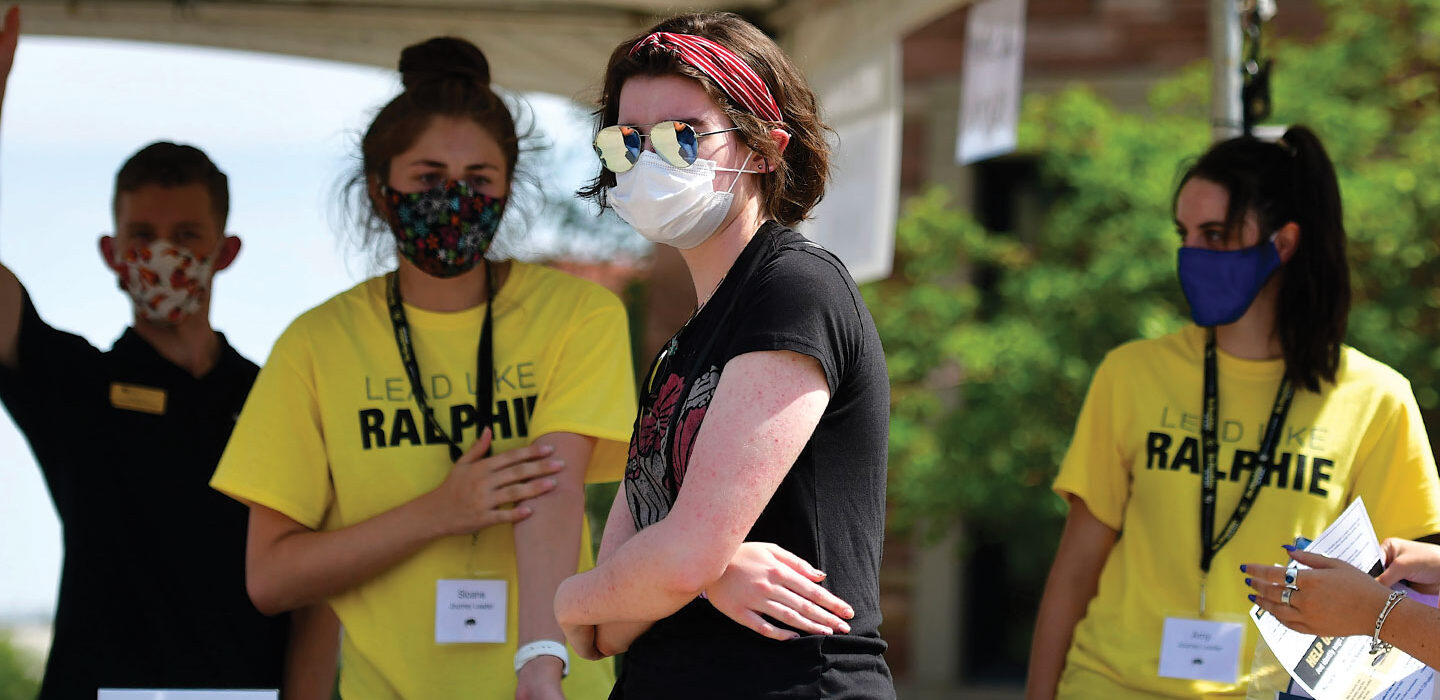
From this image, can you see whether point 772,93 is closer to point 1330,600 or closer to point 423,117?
point 423,117

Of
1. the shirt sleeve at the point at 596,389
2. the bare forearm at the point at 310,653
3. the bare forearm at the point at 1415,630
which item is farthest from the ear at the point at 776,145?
the bare forearm at the point at 310,653

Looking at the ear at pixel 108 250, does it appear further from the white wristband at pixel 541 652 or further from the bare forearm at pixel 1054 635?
the bare forearm at pixel 1054 635

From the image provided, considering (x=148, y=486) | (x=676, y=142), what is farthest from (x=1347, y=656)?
(x=148, y=486)

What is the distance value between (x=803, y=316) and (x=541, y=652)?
991 mm

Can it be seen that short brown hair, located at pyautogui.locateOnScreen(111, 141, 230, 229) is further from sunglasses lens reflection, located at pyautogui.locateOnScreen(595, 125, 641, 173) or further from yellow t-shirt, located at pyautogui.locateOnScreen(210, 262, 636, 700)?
sunglasses lens reflection, located at pyautogui.locateOnScreen(595, 125, 641, 173)

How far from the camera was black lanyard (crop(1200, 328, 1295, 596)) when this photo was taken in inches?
114

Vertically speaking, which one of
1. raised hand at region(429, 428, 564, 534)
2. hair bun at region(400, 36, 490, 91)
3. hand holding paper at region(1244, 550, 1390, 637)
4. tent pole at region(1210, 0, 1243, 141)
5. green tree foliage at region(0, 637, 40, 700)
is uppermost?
tent pole at region(1210, 0, 1243, 141)

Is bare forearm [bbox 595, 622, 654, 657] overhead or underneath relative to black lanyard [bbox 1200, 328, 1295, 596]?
underneath

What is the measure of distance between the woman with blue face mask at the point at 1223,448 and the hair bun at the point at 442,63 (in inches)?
58.0

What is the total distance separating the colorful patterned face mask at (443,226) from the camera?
2719 millimetres

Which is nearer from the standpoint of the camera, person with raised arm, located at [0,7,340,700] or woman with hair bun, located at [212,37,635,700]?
woman with hair bun, located at [212,37,635,700]

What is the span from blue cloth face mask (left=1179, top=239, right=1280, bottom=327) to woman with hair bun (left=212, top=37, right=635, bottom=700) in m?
1.21

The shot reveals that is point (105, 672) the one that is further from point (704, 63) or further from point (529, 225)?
point (704, 63)

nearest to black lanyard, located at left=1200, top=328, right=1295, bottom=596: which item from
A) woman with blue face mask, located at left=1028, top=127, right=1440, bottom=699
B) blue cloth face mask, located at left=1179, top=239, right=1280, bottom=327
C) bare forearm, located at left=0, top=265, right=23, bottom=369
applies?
woman with blue face mask, located at left=1028, top=127, right=1440, bottom=699
